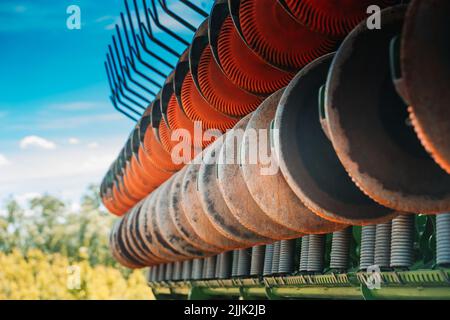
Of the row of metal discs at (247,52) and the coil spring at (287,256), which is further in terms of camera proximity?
the coil spring at (287,256)

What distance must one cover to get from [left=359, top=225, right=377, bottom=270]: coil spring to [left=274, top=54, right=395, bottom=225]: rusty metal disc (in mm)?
740

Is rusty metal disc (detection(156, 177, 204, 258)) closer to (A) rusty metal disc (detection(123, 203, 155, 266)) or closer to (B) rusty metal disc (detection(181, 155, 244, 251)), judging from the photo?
(B) rusty metal disc (detection(181, 155, 244, 251))

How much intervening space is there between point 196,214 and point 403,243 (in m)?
1.26

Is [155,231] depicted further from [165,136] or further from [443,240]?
[443,240]

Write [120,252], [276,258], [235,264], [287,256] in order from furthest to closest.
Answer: [120,252] < [235,264] < [276,258] < [287,256]

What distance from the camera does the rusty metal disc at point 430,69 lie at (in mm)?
1026

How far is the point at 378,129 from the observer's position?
1347 mm

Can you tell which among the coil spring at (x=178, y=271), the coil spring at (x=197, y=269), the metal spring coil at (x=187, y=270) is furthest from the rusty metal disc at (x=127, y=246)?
the coil spring at (x=197, y=269)

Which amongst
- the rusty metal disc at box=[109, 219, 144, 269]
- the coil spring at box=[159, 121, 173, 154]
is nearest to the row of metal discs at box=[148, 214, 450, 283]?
the coil spring at box=[159, 121, 173, 154]

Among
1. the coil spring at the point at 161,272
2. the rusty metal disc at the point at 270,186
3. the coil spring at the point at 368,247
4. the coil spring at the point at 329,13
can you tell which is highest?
the coil spring at the point at 329,13

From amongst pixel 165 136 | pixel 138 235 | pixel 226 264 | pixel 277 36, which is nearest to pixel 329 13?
pixel 277 36

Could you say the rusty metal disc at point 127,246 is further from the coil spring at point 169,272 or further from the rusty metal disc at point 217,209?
the rusty metal disc at point 217,209

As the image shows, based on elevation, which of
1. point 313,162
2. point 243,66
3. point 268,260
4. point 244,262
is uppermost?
point 243,66

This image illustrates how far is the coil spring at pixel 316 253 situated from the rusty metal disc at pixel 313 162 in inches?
46.3
